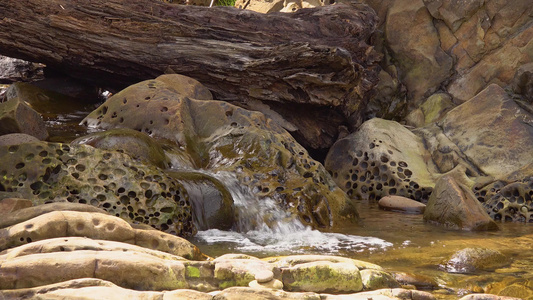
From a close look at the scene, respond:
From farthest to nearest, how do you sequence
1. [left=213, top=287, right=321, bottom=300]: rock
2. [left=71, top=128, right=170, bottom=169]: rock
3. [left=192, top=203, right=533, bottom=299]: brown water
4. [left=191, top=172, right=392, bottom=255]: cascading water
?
[left=71, top=128, right=170, bottom=169]: rock, [left=191, top=172, right=392, bottom=255]: cascading water, [left=192, top=203, right=533, bottom=299]: brown water, [left=213, top=287, right=321, bottom=300]: rock

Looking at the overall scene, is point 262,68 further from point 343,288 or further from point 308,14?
point 343,288

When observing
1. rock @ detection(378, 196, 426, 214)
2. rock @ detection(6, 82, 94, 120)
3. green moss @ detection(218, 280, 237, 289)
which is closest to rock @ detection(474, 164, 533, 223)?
rock @ detection(378, 196, 426, 214)

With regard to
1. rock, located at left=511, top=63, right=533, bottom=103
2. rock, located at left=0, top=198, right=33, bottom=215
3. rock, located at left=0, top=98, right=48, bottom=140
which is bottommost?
rock, located at left=0, top=198, right=33, bottom=215

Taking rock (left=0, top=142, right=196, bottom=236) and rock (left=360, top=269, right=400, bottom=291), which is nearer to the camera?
rock (left=360, top=269, right=400, bottom=291)

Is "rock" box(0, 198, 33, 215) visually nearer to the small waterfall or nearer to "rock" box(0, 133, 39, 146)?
"rock" box(0, 133, 39, 146)

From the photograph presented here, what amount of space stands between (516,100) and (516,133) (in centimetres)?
93

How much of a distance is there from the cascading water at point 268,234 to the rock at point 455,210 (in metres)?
1.48

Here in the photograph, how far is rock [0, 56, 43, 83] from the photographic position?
13766mm

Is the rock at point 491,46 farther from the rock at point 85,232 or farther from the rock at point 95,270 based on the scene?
the rock at point 95,270

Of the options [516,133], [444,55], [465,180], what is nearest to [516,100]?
[516,133]

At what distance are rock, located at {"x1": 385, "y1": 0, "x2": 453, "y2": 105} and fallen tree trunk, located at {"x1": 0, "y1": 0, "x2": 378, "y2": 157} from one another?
2941 mm

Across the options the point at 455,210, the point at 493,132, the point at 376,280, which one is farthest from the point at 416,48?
the point at 376,280

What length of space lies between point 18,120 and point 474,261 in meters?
5.38

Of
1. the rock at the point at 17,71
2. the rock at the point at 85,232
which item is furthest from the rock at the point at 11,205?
the rock at the point at 17,71
